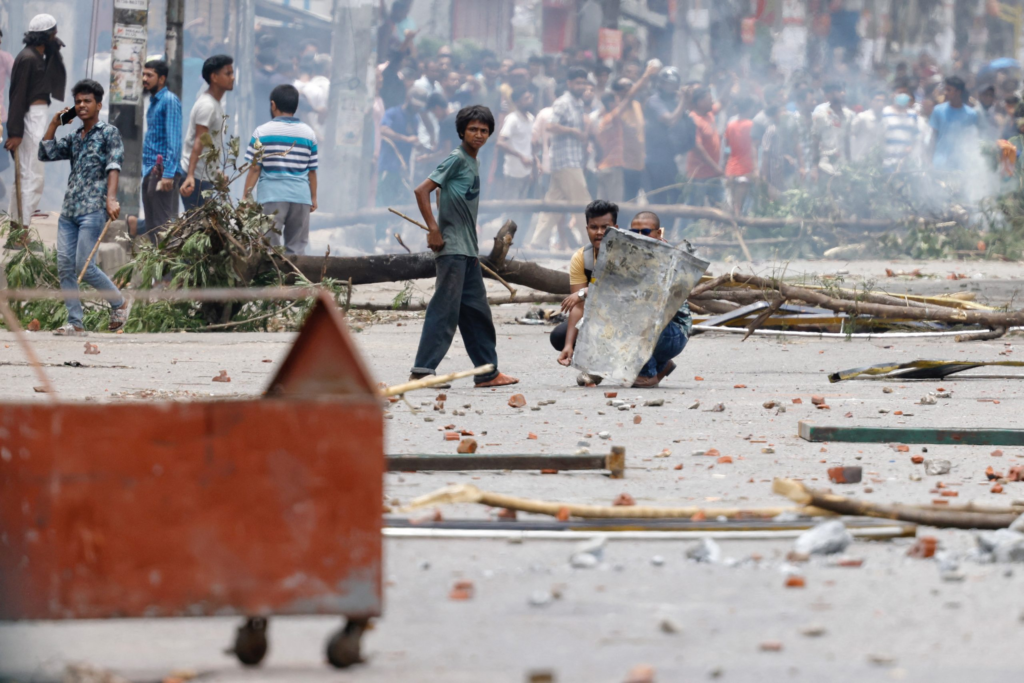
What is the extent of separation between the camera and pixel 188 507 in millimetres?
2119

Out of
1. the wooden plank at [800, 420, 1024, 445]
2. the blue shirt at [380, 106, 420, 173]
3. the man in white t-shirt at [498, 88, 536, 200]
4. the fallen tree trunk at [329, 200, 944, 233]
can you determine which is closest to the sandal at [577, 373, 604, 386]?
the wooden plank at [800, 420, 1024, 445]

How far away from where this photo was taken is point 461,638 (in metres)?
2.38

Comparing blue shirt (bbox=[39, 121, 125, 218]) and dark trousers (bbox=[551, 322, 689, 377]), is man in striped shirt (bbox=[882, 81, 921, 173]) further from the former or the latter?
blue shirt (bbox=[39, 121, 125, 218])

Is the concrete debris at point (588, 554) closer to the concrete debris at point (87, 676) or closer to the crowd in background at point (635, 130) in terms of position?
the concrete debris at point (87, 676)

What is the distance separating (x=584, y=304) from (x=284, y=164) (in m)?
3.56

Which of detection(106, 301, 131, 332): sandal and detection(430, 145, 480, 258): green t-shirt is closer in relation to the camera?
detection(430, 145, 480, 258): green t-shirt

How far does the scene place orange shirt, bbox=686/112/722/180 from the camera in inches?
670

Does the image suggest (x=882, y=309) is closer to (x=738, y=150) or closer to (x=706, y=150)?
(x=706, y=150)

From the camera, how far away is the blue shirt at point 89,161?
816cm

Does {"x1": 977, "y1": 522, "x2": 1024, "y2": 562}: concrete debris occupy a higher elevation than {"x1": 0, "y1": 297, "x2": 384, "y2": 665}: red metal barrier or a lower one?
lower

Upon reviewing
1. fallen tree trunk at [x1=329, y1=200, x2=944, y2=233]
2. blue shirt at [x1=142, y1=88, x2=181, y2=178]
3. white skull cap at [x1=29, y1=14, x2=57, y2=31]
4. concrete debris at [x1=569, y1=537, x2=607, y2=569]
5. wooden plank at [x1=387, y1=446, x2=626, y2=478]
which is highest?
white skull cap at [x1=29, y1=14, x2=57, y2=31]

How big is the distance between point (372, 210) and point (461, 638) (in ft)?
50.6

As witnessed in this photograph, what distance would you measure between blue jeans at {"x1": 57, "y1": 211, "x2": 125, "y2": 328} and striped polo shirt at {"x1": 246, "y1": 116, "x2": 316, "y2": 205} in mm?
1463

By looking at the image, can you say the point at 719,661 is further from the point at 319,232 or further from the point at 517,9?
the point at 517,9
